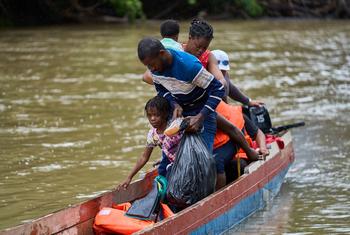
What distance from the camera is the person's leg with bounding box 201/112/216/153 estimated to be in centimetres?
694

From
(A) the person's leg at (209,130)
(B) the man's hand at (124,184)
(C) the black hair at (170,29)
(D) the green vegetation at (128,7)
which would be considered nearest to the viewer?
(A) the person's leg at (209,130)

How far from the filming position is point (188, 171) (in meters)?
6.67

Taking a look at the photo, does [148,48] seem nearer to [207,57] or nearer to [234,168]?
[207,57]

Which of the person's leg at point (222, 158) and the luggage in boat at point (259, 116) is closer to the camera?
the person's leg at point (222, 158)

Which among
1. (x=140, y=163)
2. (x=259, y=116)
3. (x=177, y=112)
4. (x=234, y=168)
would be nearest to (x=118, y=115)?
(x=259, y=116)

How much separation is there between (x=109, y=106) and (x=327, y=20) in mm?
20529

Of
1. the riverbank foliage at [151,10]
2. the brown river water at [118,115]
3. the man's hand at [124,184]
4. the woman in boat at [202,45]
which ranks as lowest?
the riverbank foliage at [151,10]

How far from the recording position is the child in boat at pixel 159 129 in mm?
6809

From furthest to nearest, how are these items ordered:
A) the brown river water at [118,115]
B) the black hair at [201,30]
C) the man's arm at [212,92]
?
1. the brown river water at [118,115]
2. the black hair at [201,30]
3. the man's arm at [212,92]

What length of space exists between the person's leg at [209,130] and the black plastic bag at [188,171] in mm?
167

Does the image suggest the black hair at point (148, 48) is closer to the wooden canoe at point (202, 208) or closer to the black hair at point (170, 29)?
the wooden canoe at point (202, 208)

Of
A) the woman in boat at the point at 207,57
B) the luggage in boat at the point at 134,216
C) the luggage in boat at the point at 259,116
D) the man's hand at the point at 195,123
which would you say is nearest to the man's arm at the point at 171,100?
the man's hand at the point at 195,123

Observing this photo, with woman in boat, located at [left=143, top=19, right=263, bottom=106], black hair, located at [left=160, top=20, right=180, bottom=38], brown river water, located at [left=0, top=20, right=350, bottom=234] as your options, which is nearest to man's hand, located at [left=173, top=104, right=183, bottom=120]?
woman in boat, located at [left=143, top=19, right=263, bottom=106]

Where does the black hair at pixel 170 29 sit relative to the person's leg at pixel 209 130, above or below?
above
